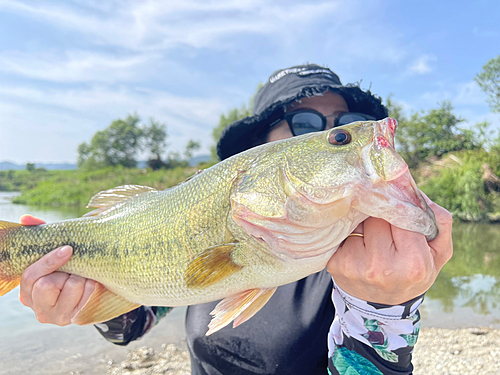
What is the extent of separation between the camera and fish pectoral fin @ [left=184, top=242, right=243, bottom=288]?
121 centimetres

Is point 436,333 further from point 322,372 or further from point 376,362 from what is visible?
point 376,362

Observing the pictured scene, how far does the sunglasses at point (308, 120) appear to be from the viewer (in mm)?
2299

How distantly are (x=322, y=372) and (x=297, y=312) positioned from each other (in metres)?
0.35

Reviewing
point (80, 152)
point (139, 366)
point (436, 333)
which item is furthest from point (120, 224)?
point (80, 152)

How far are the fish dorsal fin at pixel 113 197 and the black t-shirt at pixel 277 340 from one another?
2.75ft

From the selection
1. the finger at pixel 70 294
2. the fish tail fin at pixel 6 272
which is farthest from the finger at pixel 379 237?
the fish tail fin at pixel 6 272

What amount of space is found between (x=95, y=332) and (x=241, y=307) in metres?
4.93

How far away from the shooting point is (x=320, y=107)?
2.46 metres

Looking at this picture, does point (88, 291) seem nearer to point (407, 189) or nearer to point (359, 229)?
point (359, 229)

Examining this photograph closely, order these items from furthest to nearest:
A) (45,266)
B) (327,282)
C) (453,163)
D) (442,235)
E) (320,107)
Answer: (453,163), (320,107), (327,282), (45,266), (442,235)

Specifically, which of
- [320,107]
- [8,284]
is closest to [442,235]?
[320,107]

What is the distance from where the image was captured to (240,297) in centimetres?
129

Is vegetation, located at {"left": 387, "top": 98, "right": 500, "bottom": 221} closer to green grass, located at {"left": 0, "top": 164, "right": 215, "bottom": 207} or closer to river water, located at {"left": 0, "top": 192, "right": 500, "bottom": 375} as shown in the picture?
river water, located at {"left": 0, "top": 192, "right": 500, "bottom": 375}

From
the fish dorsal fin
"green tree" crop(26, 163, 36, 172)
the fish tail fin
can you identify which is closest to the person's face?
the fish dorsal fin
